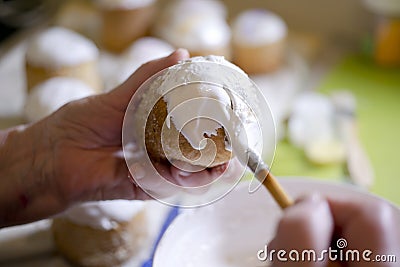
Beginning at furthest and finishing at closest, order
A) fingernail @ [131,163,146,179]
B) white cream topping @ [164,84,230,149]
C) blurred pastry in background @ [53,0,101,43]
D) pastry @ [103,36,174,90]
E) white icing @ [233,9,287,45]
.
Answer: blurred pastry in background @ [53,0,101,43], white icing @ [233,9,287,45], pastry @ [103,36,174,90], fingernail @ [131,163,146,179], white cream topping @ [164,84,230,149]

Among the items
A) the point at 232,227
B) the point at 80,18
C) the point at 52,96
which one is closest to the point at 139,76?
the point at 232,227

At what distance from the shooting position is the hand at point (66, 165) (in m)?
0.74

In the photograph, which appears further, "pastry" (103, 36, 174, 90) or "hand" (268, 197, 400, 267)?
"pastry" (103, 36, 174, 90)

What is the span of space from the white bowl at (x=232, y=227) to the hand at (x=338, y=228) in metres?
0.03

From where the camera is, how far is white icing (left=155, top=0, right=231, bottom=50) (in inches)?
47.1

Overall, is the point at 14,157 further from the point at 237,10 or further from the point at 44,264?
the point at 237,10

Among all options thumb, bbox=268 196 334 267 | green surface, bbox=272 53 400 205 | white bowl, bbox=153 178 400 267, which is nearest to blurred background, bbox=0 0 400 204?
green surface, bbox=272 53 400 205

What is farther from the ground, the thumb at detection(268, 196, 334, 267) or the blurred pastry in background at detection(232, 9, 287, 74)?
the thumb at detection(268, 196, 334, 267)

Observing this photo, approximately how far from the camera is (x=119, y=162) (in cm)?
75

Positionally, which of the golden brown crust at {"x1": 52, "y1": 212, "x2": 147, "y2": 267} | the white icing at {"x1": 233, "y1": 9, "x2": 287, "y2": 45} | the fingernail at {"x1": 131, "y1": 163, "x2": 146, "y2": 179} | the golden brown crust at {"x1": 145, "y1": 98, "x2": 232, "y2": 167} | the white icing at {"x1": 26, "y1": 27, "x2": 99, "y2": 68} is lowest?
the golden brown crust at {"x1": 52, "y1": 212, "x2": 147, "y2": 267}

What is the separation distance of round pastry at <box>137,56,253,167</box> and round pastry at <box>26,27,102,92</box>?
51 cm

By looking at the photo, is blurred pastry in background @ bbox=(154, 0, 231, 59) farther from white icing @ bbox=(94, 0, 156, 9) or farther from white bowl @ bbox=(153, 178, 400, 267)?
white bowl @ bbox=(153, 178, 400, 267)

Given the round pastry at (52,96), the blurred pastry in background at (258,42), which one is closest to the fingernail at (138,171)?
the round pastry at (52,96)

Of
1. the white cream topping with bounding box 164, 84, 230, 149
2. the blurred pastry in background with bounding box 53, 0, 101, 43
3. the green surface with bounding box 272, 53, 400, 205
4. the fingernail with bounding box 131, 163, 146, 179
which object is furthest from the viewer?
the blurred pastry in background with bounding box 53, 0, 101, 43
